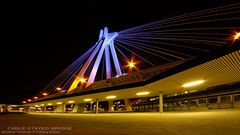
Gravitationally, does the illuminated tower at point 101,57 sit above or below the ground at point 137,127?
above

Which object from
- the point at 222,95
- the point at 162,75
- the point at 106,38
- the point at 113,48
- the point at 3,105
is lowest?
the point at 3,105

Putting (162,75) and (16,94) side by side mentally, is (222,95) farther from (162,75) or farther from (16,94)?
(16,94)

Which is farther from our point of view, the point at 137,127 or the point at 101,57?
the point at 101,57

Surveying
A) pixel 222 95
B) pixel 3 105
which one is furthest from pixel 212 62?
pixel 3 105

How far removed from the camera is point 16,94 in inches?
2731

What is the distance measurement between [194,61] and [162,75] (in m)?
3.31

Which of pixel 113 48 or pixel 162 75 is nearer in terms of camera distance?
pixel 162 75

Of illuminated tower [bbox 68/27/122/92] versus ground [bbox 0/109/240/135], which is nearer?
ground [bbox 0/109/240/135]

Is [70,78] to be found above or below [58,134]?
above

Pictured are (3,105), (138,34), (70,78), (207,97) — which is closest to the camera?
(138,34)

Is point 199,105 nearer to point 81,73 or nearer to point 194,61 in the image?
point 81,73

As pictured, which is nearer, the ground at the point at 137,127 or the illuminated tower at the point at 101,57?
the ground at the point at 137,127

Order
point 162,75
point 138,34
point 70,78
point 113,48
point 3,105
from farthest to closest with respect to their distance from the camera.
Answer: point 3,105
point 70,78
point 113,48
point 138,34
point 162,75

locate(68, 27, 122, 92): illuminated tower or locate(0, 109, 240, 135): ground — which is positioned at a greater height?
locate(68, 27, 122, 92): illuminated tower
